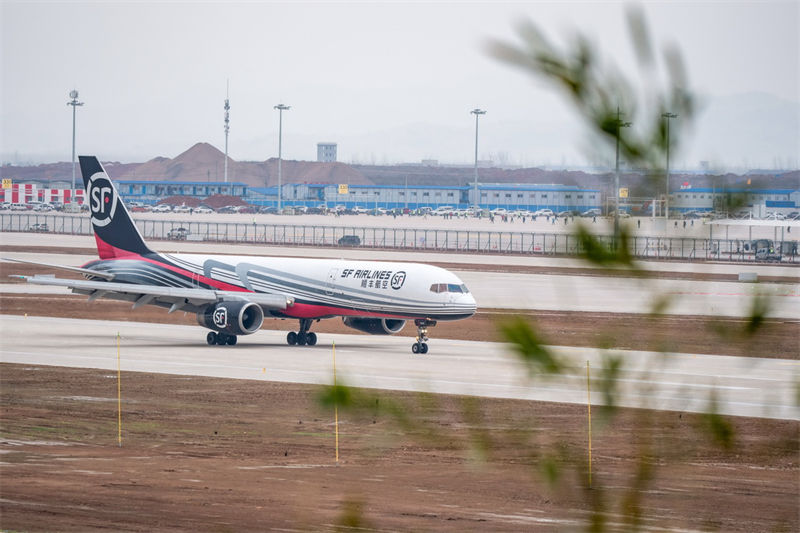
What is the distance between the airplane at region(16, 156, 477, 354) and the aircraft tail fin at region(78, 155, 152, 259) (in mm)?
61

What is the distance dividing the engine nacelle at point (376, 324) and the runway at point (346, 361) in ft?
2.89

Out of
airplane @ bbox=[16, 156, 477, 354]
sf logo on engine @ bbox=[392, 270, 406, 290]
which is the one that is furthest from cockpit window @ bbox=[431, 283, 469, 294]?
sf logo on engine @ bbox=[392, 270, 406, 290]

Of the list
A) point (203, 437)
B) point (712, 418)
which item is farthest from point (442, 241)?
point (712, 418)

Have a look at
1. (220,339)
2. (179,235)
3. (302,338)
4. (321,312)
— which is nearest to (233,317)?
(220,339)

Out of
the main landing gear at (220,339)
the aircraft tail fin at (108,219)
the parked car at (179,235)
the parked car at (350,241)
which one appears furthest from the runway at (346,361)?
the parked car at (179,235)

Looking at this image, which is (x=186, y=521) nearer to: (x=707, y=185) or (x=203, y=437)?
(x=203, y=437)

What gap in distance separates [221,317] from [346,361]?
6.05 m

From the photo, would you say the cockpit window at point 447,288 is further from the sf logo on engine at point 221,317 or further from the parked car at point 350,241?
the parked car at point 350,241

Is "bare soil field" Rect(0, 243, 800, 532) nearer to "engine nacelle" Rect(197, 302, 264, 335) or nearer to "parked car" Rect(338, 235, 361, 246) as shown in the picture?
"engine nacelle" Rect(197, 302, 264, 335)

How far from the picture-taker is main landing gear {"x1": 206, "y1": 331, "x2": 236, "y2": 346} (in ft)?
160

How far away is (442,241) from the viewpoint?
431 ft

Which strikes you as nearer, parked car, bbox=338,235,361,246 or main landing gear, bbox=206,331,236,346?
main landing gear, bbox=206,331,236,346

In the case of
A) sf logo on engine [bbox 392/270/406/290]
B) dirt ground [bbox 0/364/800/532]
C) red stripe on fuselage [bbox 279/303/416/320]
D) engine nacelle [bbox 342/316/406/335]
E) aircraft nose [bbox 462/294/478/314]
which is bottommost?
dirt ground [bbox 0/364/800/532]

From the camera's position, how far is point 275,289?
1843 inches
